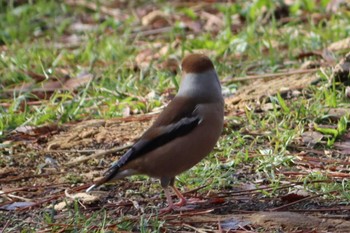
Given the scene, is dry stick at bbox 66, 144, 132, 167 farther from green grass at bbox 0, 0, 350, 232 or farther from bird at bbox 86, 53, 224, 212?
bird at bbox 86, 53, 224, 212

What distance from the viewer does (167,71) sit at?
7.95 m

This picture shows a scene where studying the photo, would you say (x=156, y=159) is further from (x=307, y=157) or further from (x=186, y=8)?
(x=186, y=8)

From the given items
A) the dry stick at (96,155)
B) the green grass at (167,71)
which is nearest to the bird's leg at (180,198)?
the green grass at (167,71)

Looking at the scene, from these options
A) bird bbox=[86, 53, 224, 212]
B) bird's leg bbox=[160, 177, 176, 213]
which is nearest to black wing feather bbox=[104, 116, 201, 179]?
bird bbox=[86, 53, 224, 212]

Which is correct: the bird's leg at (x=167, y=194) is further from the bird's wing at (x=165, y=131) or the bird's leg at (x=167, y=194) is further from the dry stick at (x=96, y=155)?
the dry stick at (x=96, y=155)

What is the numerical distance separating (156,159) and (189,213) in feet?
1.15

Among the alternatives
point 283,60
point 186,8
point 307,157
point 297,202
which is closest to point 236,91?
point 283,60

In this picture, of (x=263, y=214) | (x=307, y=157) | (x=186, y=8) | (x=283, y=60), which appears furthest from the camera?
(x=186, y=8)

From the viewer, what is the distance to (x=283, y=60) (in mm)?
8070

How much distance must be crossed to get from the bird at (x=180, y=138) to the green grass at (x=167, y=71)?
303 mm

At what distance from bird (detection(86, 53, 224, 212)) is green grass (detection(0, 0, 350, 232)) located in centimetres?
30

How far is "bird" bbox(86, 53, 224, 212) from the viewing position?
5109 millimetres

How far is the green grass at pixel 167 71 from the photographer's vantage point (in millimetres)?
5863

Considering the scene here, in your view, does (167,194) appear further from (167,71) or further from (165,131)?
(167,71)
